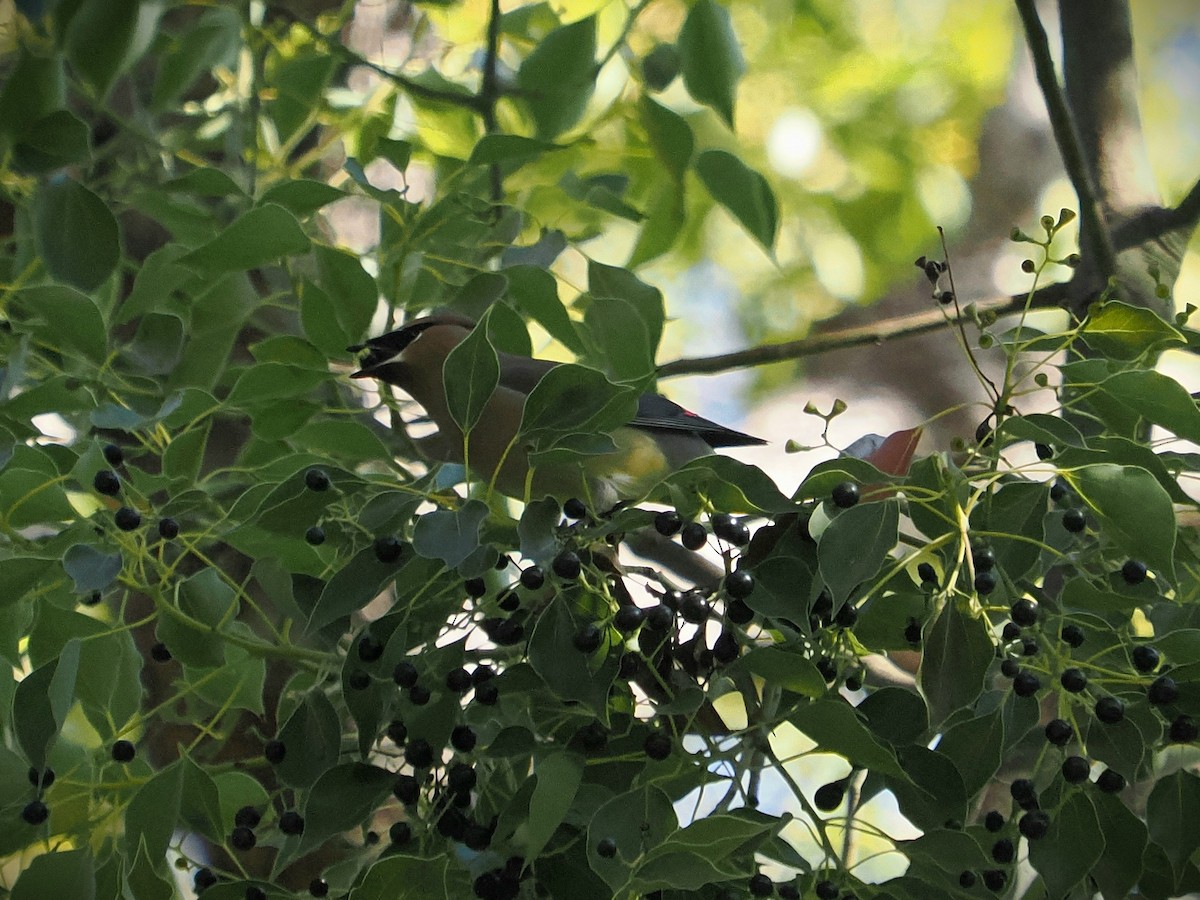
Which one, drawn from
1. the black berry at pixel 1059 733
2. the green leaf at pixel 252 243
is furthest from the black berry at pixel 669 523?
the green leaf at pixel 252 243

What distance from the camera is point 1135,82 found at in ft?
6.57

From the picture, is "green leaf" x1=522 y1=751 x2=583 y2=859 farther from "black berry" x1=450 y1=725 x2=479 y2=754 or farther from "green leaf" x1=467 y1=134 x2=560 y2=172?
"green leaf" x1=467 y1=134 x2=560 y2=172

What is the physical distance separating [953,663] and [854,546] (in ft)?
0.38

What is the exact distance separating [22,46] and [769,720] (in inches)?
34.0

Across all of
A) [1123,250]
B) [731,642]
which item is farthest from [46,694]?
[1123,250]

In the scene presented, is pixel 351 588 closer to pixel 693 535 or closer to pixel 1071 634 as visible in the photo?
pixel 693 535

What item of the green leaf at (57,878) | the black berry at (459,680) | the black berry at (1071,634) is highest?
the black berry at (1071,634)

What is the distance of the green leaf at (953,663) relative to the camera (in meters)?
0.98

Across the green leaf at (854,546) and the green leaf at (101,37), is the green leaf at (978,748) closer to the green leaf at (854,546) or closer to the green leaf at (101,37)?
the green leaf at (854,546)

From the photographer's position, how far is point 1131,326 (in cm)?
116

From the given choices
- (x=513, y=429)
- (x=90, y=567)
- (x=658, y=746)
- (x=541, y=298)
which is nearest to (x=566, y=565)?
(x=658, y=746)

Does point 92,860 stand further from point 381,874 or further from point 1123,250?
point 1123,250

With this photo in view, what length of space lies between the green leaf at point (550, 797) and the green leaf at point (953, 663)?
27cm

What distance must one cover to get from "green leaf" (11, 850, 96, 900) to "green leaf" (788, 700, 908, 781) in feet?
1.98
